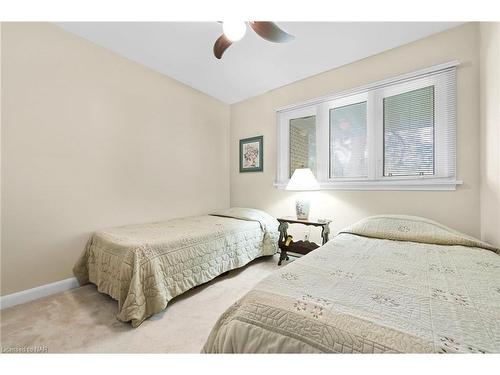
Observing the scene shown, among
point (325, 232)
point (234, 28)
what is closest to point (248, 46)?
point (234, 28)

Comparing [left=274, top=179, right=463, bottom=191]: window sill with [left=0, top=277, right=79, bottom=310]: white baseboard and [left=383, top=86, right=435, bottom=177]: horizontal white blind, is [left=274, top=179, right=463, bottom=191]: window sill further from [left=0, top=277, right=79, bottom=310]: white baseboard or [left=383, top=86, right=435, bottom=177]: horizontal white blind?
[left=0, top=277, right=79, bottom=310]: white baseboard

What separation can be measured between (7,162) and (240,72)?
99.2 inches

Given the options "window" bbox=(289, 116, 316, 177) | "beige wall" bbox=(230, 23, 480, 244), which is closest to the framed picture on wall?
"beige wall" bbox=(230, 23, 480, 244)

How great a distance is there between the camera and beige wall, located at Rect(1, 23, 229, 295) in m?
1.79

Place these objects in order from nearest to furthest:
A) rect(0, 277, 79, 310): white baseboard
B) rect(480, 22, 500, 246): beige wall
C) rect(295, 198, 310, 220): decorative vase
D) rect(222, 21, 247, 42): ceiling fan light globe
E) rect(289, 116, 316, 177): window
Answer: rect(222, 21, 247, 42): ceiling fan light globe → rect(480, 22, 500, 246): beige wall → rect(0, 277, 79, 310): white baseboard → rect(295, 198, 310, 220): decorative vase → rect(289, 116, 316, 177): window

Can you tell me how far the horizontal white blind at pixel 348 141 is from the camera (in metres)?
2.51

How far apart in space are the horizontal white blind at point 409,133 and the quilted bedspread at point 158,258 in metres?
1.79

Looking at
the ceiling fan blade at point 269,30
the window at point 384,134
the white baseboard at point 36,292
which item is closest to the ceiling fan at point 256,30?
the ceiling fan blade at point 269,30

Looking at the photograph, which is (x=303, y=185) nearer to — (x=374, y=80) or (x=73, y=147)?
(x=374, y=80)

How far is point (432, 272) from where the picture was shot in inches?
43.4

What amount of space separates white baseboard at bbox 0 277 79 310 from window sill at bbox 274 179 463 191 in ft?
9.70

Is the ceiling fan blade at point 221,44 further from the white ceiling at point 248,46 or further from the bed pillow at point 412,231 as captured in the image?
the bed pillow at point 412,231

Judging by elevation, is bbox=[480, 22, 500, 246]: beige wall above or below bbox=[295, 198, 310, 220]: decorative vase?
above
